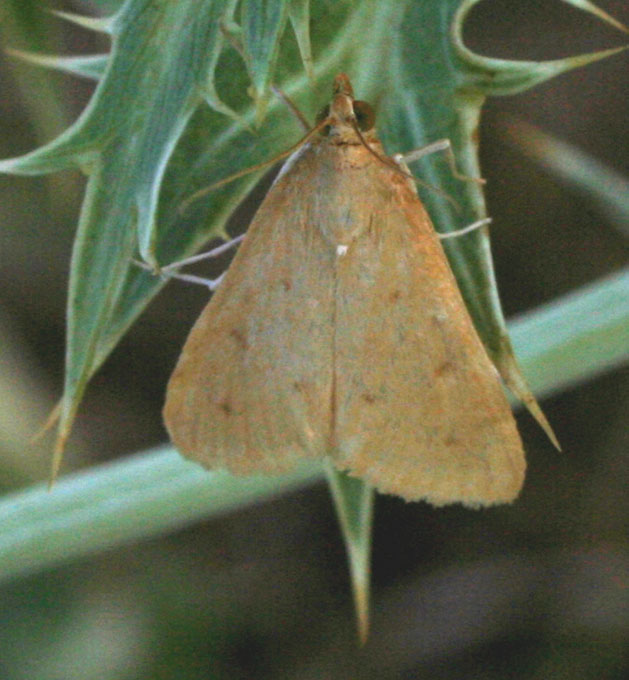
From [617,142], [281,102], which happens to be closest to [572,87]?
[617,142]

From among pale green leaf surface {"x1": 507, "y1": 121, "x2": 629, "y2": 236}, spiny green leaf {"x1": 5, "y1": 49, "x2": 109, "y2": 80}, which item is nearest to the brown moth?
spiny green leaf {"x1": 5, "y1": 49, "x2": 109, "y2": 80}

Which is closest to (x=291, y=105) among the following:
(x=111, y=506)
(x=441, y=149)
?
(x=441, y=149)

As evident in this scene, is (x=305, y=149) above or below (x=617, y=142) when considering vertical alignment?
above

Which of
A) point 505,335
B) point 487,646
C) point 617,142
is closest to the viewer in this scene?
point 505,335

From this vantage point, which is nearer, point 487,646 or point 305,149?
point 305,149

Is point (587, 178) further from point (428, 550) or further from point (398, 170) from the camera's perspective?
point (428, 550)

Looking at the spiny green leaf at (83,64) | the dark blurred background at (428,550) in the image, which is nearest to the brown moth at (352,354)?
the spiny green leaf at (83,64)

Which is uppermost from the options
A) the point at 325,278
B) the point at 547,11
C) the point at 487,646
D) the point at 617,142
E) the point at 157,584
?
the point at 325,278

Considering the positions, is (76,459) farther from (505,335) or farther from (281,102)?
(505,335)
